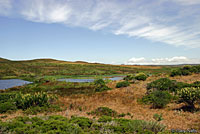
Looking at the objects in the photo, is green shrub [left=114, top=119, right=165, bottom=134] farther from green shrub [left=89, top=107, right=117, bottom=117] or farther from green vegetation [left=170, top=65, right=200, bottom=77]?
green vegetation [left=170, top=65, right=200, bottom=77]

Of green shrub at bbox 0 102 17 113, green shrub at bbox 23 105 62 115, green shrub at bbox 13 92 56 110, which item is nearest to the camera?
green shrub at bbox 23 105 62 115

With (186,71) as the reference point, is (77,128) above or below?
below

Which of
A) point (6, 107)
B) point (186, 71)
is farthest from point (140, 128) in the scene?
point (186, 71)

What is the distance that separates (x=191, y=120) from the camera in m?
8.73

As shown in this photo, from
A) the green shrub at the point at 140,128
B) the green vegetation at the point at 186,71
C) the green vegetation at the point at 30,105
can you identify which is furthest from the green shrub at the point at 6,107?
the green vegetation at the point at 186,71

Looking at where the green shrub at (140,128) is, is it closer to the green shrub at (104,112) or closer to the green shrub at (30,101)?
the green shrub at (104,112)

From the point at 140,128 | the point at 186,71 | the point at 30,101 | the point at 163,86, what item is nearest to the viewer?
the point at 140,128

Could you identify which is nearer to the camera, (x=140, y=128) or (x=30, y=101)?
(x=140, y=128)

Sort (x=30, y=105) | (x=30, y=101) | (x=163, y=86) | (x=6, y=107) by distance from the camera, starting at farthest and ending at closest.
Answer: (x=163, y=86), (x=30, y=101), (x=30, y=105), (x=6, y=107)

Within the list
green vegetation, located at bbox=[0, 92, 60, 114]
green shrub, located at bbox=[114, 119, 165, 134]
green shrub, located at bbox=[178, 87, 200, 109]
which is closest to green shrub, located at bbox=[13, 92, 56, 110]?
green vegetation, located at bbox=[0, 92, 60, 114]

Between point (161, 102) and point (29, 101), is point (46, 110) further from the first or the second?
point (161, 102)

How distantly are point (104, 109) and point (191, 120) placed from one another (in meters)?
5.43

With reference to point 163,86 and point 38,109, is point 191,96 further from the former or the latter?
point 38,109

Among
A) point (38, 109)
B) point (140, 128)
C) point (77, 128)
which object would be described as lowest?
point (38, 109)
